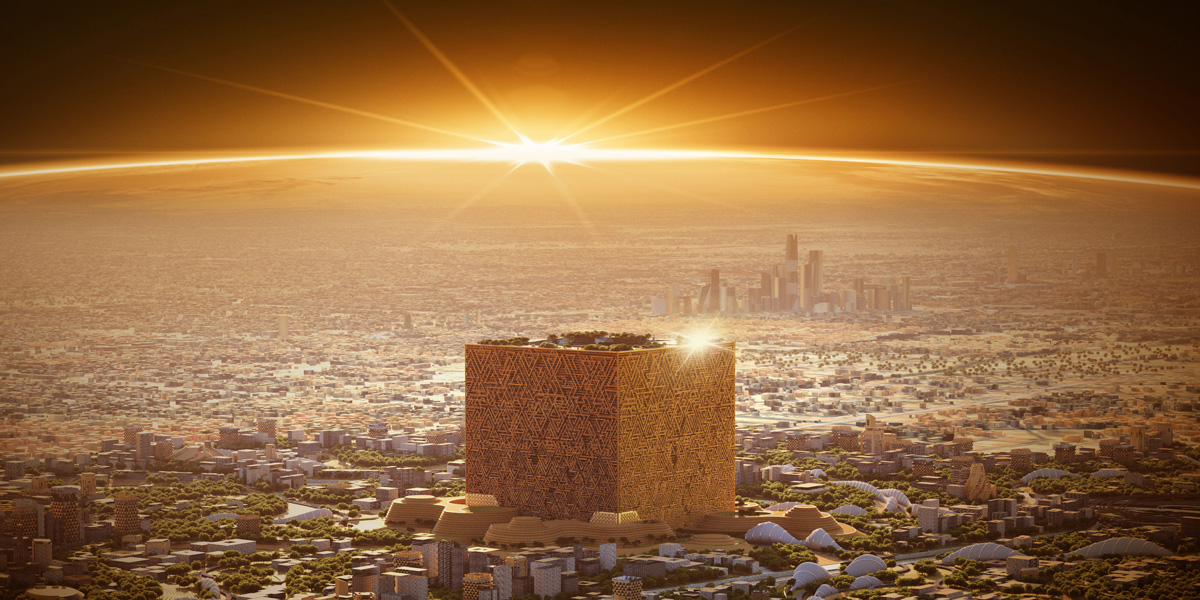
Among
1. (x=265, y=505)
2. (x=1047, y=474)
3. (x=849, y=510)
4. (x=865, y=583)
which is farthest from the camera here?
(x=1047, y=474)

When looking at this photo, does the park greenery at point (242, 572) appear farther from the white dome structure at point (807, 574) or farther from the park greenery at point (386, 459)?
the park greenery at point (386, 459)

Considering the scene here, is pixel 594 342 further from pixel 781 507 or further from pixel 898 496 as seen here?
pixel 898 496

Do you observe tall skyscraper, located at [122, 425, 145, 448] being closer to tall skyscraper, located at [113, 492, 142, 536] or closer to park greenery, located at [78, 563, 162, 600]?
tall skyscraper, located at [113, 492, 142, 536]

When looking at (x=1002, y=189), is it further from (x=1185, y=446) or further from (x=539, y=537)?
(x=539, y=537)

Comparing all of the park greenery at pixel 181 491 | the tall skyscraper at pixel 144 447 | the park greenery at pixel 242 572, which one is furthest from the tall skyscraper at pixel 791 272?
the park greenery at pixel 242 572

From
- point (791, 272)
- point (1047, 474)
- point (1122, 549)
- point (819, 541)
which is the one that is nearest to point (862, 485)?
point (1122, 549)

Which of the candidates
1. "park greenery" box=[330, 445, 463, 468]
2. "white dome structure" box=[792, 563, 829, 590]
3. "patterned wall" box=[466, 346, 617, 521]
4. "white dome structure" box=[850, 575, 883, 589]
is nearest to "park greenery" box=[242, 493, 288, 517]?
"park greenery" box=[330, 445, 463, 468]

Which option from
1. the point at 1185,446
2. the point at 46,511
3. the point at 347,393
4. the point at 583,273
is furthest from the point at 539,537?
the point at 583,273
